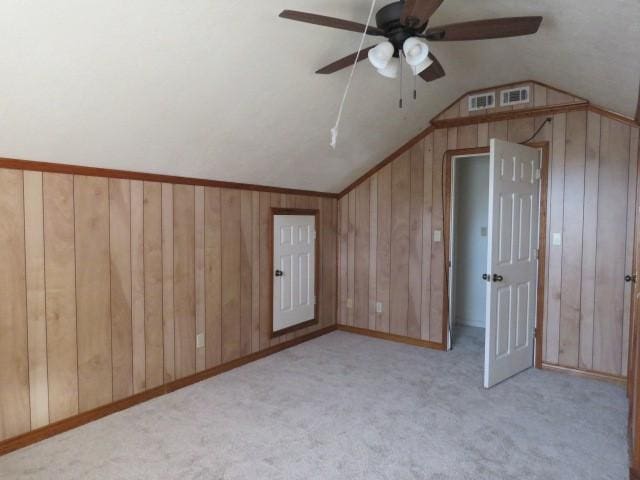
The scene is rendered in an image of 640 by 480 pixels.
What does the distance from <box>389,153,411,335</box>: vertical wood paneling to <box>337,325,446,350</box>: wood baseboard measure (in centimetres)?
6

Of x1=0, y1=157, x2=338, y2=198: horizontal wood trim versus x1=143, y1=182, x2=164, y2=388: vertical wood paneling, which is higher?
x1=0, y1=157, x2=338, y2=198: horizontal wood trim

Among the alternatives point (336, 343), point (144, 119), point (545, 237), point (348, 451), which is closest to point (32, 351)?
point (144, 119)

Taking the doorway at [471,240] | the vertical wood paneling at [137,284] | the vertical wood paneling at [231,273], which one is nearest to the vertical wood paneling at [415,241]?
the doorway at [471,240]

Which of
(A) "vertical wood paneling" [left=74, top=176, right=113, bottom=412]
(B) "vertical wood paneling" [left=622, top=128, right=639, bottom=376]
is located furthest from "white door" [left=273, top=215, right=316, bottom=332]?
(B) "vertical wood paneling" [left=622, top=128, right=639, bottom=376]

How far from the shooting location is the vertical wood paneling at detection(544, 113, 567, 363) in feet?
12.2

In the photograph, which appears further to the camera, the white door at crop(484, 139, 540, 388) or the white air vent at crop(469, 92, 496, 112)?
the white air vent at crop(469, 92, 496, 112)

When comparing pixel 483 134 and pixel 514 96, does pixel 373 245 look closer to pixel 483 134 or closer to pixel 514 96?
pixel 483 134

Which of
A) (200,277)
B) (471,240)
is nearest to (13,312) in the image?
(200,277)

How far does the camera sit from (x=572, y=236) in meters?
3.65

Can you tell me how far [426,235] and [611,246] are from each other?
1.58 metres

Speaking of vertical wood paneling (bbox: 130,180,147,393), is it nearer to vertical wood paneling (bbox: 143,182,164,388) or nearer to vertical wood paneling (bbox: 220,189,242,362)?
vertical wood paneling (bbox: 143,182,164,388)

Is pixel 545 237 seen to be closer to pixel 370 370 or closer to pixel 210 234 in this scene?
pixel 370 370

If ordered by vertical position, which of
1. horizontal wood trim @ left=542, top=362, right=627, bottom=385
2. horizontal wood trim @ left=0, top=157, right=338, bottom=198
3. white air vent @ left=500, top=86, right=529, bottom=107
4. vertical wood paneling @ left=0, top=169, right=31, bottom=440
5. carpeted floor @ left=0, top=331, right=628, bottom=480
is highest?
white air vent @ left=500, top=86, right=529, bottom=107

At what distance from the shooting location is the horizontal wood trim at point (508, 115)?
3643mm
